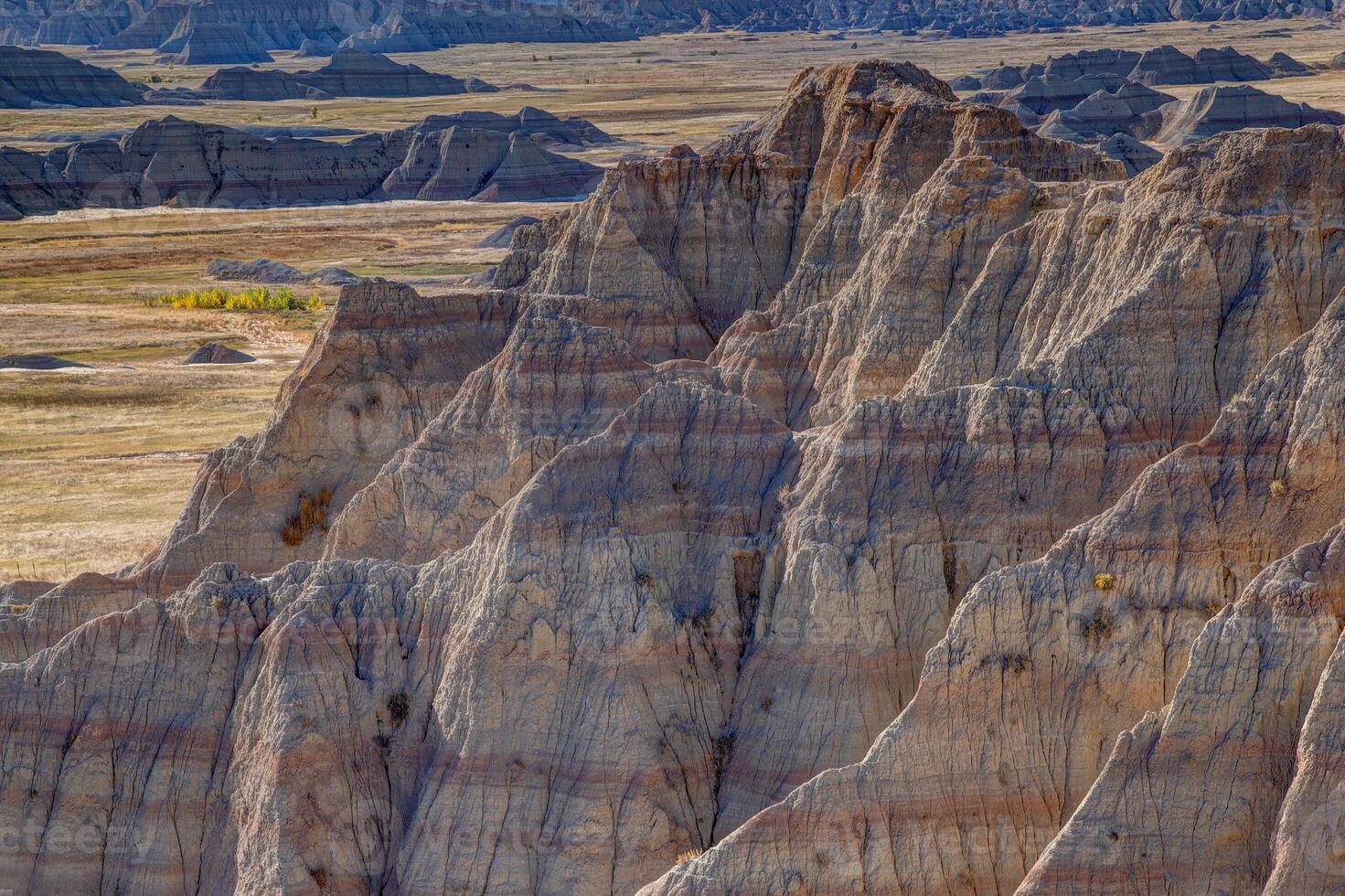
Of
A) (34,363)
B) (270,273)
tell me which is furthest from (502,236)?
(34,363)

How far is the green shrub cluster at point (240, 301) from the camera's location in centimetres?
12694

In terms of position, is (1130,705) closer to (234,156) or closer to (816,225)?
(816,225)

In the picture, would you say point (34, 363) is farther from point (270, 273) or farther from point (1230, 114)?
point (1230, 114)

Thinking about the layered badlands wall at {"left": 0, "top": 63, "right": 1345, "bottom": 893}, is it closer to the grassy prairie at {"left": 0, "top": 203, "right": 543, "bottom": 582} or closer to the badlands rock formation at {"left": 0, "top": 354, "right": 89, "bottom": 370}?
the grassy prairie at {"left": 0, "top": 203, "right": 543, "bottom": 582}

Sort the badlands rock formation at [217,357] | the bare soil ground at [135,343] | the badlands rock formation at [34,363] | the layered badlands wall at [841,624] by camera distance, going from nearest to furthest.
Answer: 1. the layered badlands wall at [841,624]
2. the bare soil ground at [135,343]
3. the badlands rock formation at [34,363]
4. the badlands rock formation at [217,357]

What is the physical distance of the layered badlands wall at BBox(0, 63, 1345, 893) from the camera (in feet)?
90.4

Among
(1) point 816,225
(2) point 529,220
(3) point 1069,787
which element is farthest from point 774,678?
(2) point 529,220

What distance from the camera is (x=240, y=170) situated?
187000 mm

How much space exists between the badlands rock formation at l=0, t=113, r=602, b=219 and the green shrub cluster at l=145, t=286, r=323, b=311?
5051cm

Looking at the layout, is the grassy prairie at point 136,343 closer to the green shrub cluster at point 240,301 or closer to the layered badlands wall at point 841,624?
the green shrub cluster at point 240,301

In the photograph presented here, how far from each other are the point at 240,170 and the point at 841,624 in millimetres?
163084

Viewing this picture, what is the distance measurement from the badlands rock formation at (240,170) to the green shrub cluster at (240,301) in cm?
5051

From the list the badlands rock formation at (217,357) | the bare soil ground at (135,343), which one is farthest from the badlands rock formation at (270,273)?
the badlands rock formation at (217,357)

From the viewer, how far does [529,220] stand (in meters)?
144
